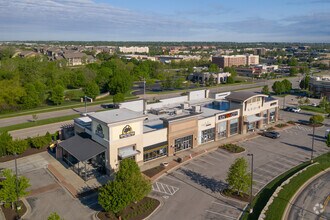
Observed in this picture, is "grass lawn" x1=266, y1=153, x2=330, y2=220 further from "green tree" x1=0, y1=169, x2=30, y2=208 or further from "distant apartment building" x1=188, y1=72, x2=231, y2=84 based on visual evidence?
"distant apartment building" x1=188, y1=72, x2=231, y2=84

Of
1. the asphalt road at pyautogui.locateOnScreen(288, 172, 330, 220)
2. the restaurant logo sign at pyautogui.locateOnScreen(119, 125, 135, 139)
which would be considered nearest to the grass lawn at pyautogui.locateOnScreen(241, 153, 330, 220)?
the asphalt road at pyautogui.locateOnScreen(288, 172, 330, 220)

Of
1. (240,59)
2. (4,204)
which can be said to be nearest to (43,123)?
(4,204)

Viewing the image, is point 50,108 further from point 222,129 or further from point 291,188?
point 291,188

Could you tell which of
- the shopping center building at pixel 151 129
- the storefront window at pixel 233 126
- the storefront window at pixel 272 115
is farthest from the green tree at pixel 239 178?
the storefront window at pixel 272 115

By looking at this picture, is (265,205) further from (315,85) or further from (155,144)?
(315,85)

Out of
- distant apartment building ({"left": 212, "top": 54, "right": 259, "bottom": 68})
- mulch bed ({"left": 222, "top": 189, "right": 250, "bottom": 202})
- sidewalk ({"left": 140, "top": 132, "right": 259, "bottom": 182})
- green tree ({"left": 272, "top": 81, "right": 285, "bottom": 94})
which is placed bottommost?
mulch bed ({"left": 222, "top": 189, "right": 250, "bottom": 202})

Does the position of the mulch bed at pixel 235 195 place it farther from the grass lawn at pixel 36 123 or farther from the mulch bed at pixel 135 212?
the grass lawn at pixel 36 123
